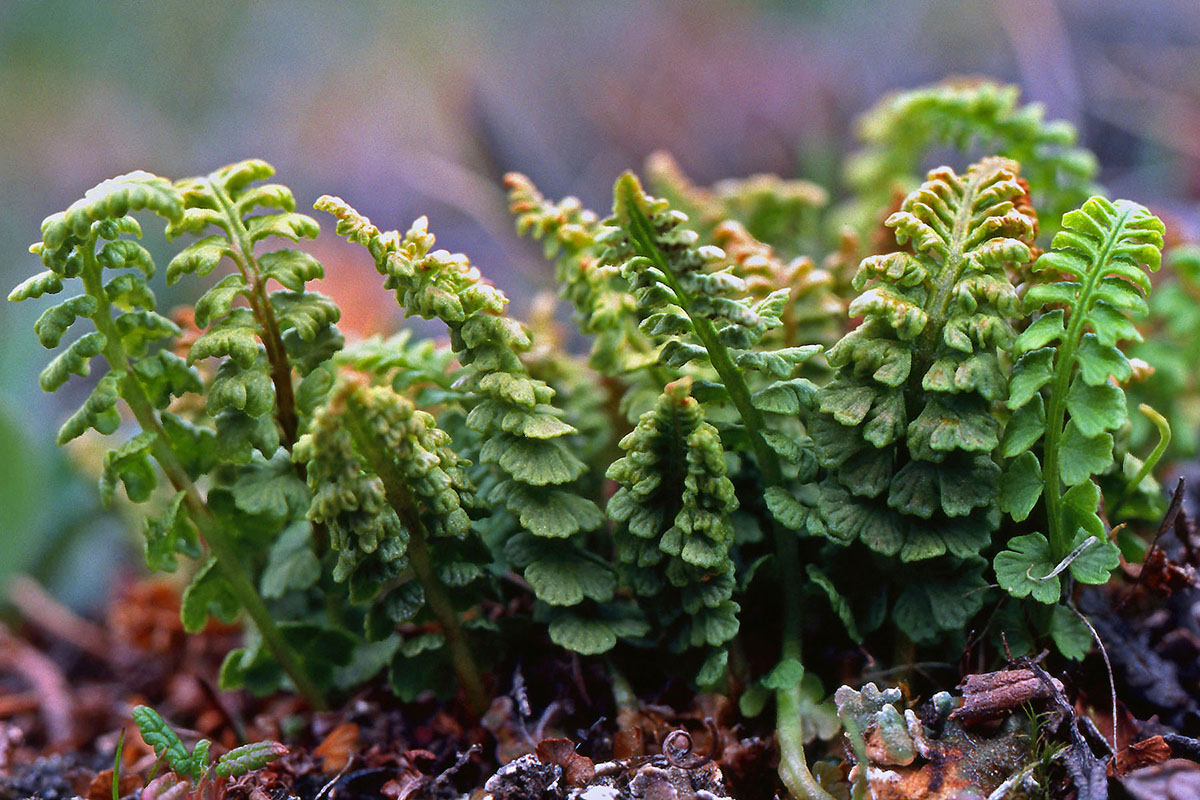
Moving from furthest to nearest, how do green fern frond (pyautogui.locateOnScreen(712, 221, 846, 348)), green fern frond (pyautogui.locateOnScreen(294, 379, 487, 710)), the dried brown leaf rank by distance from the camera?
green fern frond (pyautogui.locateOnScreen(712, 221, 846, 348)), the dried brown leaf, green fern frond (pyautogui.locateOnScreen(294, 379, 487, 710))

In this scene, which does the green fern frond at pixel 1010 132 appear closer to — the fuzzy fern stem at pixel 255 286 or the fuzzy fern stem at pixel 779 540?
the fuzzy fern stem at pixel 779 540

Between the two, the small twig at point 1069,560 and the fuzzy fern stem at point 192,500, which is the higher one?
the fuzzy fern stem at point 192,500

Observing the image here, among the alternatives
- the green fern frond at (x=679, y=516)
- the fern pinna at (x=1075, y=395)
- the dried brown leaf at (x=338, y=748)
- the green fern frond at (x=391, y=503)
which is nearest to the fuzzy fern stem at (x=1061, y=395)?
the fern pinna at (x=1075, y=395)

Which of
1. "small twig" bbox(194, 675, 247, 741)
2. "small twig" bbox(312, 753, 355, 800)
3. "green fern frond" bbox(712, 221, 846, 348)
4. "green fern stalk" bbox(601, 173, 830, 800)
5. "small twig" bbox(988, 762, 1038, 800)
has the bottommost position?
"small twig" bbox(988, 762, 1038, 800)

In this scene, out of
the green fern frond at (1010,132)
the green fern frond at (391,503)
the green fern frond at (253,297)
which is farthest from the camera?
the green fern frond at (1010,132)

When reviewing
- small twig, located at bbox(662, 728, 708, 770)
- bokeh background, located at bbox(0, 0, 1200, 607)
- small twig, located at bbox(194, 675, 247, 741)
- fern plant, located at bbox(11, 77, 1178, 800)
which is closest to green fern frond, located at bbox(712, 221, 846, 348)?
fern plant, located at bbox(11, 77, 1178, 800)

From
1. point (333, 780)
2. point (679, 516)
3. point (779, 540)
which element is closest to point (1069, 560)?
point (779, 540)

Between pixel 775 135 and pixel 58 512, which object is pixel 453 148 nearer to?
pixel 775 135

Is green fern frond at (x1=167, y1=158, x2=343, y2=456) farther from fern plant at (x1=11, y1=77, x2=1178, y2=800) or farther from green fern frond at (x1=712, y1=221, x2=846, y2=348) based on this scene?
green fern frond at (x1=712, y1=221, x2=846, y2=348)
